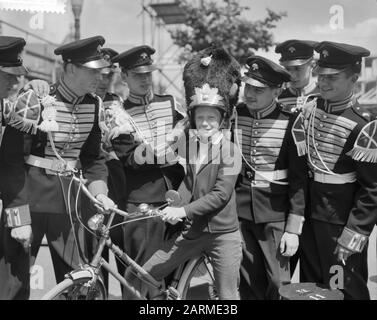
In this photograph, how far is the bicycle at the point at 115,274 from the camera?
2.76 meters

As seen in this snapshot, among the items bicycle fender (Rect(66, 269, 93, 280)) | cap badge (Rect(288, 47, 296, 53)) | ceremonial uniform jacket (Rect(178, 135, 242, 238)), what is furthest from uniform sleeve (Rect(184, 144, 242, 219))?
cap badge (Rect(288, 47, 296, 53))

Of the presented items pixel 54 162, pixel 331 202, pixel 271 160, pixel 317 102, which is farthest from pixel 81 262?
pixel 317 102

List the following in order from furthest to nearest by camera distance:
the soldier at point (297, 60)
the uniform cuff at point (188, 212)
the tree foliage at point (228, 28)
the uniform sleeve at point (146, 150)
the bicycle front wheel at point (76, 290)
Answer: the tree foliage at point (228, 28)
the soldier at point (297, 60)
the uniform sleeve at point (146, 150)
the uniform cuff at point (188, 212)
the bicycle front wheel at point (76, 290)

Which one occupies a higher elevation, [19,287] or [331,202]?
[331,202]

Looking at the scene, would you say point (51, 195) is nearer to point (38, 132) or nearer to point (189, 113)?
point (38, 132)

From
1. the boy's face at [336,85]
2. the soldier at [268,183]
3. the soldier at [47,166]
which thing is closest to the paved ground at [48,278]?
the soldier at [47,166]

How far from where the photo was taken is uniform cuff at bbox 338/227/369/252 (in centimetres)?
289

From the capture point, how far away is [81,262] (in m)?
3.05

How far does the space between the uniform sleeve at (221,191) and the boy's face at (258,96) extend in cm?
33

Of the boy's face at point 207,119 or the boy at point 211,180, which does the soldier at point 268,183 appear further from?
the boy's face at point 207,119

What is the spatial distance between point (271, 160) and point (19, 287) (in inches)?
64.5

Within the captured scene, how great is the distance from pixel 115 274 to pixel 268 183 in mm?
1048

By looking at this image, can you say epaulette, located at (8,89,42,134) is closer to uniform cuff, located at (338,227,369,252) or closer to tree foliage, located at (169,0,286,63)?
uniform cuff, located at (338,227,369,252)
